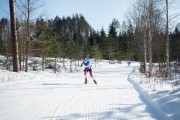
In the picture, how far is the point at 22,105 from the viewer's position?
7141mm

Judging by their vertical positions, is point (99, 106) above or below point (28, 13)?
below

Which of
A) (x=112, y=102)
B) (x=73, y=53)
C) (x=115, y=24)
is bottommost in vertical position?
(x=112, y=102)

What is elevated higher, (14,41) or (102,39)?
(102,39)

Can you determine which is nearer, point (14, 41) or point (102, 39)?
point (14, 41)

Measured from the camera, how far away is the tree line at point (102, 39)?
72.8 feet

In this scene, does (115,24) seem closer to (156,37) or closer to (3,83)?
(156,37)

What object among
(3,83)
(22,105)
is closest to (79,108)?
(22,105)

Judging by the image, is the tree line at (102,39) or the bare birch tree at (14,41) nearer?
the bare birch tree at (14,41)

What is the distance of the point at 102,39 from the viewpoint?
8275 centimetres

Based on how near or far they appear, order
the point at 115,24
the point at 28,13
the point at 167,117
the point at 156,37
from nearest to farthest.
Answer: the point at 167,117, the point at 28,13, the point at 156,37, the point at 115,24

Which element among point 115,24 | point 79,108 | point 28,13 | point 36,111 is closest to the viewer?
point 36,111

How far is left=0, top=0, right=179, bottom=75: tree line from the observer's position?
874 inches

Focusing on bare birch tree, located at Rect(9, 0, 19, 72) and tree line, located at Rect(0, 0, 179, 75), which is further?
tree line, located at Rect(0, 0, 179, 75)

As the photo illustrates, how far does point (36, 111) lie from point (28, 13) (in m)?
17.5
